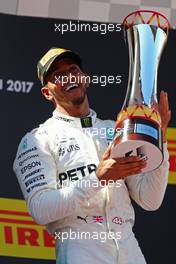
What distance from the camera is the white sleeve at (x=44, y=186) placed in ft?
6.89

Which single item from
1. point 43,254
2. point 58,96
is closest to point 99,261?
point 58,96

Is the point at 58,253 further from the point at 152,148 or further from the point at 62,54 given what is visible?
the point at 62,54

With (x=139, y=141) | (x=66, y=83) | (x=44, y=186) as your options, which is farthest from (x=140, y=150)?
(x=66, y=83)

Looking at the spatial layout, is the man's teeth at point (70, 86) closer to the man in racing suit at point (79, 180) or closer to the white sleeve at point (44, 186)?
the man in racing suit at point (79, 180)

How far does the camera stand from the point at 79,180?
2.12 m

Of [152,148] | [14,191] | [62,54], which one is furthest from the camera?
[14,191]

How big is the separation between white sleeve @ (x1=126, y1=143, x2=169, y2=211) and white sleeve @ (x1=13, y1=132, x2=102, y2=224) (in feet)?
0.69

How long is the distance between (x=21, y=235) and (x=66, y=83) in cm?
109

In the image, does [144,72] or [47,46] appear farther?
[47,46]

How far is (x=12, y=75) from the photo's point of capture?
3252mm

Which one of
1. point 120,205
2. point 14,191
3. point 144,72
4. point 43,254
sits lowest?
point 43,254

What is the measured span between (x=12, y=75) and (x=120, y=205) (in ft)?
3.99

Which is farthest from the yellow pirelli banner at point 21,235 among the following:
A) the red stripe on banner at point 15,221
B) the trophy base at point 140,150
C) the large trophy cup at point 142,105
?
the trophy base at point 140,150

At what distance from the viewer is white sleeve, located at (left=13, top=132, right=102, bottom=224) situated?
6.89 ft
